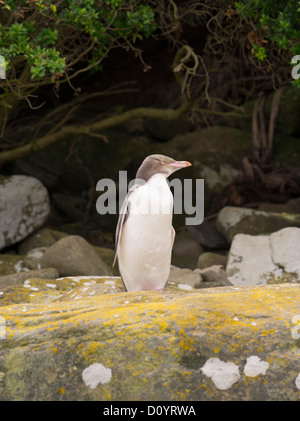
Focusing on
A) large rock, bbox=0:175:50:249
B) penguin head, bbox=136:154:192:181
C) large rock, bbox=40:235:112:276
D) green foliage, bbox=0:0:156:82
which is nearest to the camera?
penguin head, bbox=136:154:192:181

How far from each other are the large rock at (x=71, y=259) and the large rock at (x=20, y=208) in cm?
256

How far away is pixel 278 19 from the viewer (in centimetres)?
825

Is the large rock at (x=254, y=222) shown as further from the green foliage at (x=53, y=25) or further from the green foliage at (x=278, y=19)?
the green foliage at (x=53, y=25)

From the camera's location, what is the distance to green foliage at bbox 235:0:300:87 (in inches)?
320

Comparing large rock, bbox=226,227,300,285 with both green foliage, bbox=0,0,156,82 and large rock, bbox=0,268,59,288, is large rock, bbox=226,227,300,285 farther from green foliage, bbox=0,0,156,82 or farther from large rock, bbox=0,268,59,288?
green foliage, bbox=0,0,156,82

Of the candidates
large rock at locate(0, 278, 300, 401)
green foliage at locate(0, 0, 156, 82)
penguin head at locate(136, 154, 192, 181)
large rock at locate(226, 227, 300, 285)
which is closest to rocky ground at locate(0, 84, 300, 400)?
large rock at locate(0, 278, 300, 401)

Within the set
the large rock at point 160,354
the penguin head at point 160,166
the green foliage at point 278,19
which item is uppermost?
the green foliage at point 278,19

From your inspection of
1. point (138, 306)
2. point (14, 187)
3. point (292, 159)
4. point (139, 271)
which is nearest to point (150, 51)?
point (292, 159)

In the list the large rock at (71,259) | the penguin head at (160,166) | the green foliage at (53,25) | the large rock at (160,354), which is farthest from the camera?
the large rock at (71,259)

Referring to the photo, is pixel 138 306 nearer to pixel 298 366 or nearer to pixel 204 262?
pixel 298 366

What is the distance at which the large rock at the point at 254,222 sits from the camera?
11.3m

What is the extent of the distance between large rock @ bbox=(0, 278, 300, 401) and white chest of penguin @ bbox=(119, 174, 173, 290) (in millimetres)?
1734

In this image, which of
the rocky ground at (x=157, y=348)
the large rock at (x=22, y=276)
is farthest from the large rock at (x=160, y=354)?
the large rock at (x=22, y=276)

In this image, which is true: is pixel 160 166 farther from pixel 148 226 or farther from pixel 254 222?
pixel 254 222
